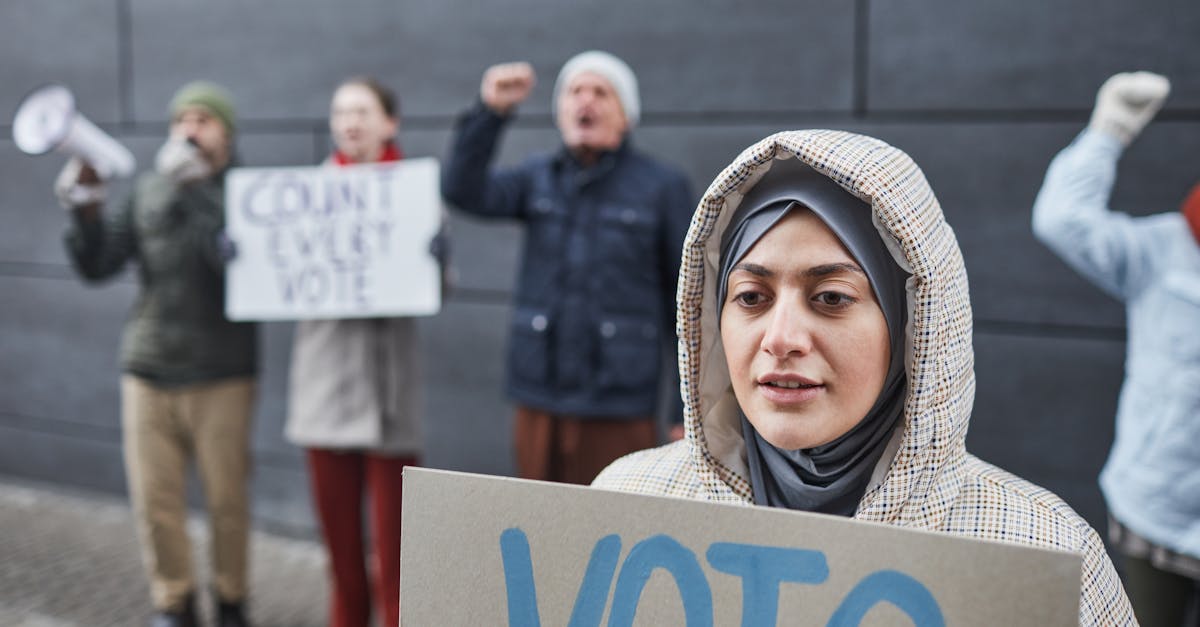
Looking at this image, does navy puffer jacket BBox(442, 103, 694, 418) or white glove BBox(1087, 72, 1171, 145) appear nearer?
white glove BBox(1087, 72, 1171, 145)

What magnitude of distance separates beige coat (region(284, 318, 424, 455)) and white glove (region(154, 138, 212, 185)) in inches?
27.8

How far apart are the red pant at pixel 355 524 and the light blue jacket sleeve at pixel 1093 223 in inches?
86.2

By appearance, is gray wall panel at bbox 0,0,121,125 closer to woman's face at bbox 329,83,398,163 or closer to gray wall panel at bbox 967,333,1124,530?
woman's face at bbox 329,83,398,163

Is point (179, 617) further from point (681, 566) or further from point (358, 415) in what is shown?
point (681, 566)

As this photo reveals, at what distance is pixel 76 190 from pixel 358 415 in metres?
1.31

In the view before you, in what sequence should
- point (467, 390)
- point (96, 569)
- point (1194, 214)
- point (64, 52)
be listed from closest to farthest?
point (1194, 214)
point (96, 569)
point (467, 390)
point (64, 52)

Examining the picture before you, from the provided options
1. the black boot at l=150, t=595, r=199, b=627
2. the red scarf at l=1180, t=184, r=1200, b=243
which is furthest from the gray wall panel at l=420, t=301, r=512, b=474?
the red scarf at l=1180, t=184, r=1200, b=243

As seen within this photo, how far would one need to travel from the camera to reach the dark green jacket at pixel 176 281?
372 centimetres

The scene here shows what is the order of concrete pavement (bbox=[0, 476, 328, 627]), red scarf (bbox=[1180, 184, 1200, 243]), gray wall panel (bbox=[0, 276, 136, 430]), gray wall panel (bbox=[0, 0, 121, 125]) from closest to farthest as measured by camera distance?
red scarf (bbox=[1180, 184, 1200, 243])
concrete pavement (bbox=[0, 476, 328, 627])
gray wall panel (bbox=[0, 0, 121, 125])
gray wall panel (bbox=[0, 276, 136, 430])

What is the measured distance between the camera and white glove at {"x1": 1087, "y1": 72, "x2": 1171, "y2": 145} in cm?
267

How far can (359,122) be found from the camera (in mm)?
3561

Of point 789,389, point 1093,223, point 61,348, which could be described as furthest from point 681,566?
point 61,348

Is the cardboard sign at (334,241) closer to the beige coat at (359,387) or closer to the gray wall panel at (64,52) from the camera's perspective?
the beige coat at (359,387)

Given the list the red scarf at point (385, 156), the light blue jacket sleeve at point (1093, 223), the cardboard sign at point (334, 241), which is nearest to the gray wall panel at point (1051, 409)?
the light blue jacket sleeve at point (1093, 223)
